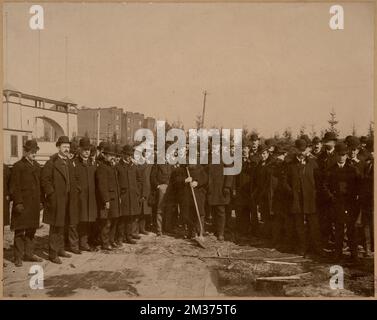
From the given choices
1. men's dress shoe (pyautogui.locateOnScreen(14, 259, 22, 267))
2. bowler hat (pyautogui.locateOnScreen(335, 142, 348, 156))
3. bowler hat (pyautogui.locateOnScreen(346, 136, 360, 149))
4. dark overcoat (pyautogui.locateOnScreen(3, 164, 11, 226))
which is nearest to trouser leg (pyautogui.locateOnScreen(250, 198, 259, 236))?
bowler hat (pyautogui.locateOnScreen(335, 142, 348, 156))

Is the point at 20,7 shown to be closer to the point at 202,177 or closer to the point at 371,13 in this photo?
the point at 202,177

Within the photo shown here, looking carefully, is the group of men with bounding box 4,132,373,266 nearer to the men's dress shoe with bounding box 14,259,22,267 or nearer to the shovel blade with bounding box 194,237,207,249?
the men's dress shoe with bounding box 14,259,22,267

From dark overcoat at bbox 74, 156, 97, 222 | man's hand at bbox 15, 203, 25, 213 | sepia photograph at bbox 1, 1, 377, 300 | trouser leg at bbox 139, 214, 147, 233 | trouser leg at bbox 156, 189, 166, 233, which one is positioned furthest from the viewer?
trouser leg at bbox 139, 214, 147, 233

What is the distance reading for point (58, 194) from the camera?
4988 millimetres

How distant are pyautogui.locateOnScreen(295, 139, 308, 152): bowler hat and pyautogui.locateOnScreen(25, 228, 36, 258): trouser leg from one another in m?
3.31

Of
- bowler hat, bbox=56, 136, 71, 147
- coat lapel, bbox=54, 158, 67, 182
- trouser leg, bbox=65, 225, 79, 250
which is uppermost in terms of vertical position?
bowler hat, bbox=56, 136, 71, 147

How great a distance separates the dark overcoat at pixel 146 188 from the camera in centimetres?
544

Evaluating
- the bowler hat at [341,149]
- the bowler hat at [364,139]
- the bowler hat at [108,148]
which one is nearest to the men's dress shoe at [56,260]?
the bowler hat at [108,148]

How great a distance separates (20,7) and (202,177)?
3.08m

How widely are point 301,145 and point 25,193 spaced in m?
3.30

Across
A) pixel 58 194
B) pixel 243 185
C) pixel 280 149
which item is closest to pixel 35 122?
pixel 58 194

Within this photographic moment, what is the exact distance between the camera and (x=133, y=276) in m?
5.08

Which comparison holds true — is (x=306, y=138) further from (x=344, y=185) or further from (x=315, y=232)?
(x=315, y=232)

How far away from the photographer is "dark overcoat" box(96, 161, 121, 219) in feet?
17.0
